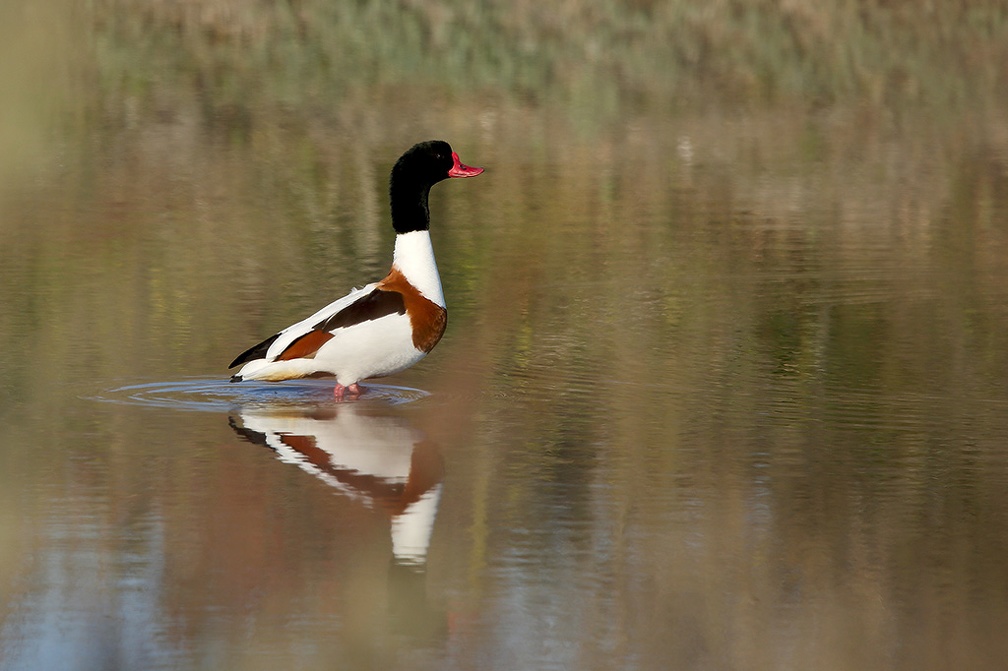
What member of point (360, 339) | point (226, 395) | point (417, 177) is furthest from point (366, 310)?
point (417, 177)

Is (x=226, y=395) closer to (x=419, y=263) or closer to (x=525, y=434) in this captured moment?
(x=419, y=263)

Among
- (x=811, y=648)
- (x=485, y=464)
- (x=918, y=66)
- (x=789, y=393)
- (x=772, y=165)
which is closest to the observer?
(x=811, y=648)

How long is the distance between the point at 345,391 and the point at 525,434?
1.42 meters

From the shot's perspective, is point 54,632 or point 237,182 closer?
point 54,632

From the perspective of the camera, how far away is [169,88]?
22219 millimetres

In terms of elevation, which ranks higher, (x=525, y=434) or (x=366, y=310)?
(x=366, y=310)

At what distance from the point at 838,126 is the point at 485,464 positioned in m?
13.5

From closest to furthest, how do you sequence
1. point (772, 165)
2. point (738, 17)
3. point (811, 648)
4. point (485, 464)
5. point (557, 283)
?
point (811, 648)
point (485, 464)
point (557, 283)
point (772, 165)
point (738, 17)

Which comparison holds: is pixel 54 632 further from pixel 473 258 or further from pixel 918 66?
pixel 918 66

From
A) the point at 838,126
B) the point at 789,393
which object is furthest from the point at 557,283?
the point at 838,126

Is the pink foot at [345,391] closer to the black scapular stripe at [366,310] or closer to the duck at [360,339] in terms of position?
the duck at [360,339]

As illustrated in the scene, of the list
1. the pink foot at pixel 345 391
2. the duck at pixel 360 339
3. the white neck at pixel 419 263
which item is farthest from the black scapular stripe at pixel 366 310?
the pink foot at pixel 345 391

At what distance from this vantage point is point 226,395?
9.04 meters

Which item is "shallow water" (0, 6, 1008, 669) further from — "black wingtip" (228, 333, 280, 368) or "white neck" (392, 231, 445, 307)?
"white neck" (392, 231, 445, 307)
